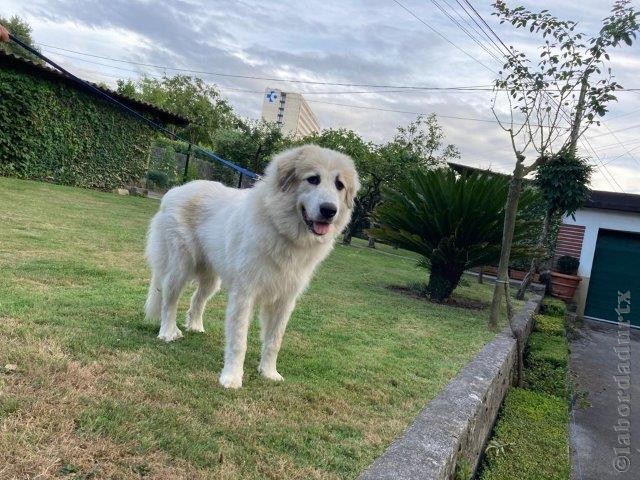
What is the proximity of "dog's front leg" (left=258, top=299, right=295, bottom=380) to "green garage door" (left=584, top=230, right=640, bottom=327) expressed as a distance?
13356 millimetres

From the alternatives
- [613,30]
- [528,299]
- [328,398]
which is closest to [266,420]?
[328,398]

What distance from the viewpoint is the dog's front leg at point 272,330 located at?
339 centimetres

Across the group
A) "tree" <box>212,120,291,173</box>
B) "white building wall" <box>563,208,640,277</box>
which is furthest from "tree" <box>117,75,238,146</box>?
"white building wall" <box>563,208,640,277</box>

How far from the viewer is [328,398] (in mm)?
3070

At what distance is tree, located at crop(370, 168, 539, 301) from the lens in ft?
25.8

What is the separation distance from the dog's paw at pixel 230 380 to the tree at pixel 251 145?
21901 millimetres

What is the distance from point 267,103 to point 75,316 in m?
83.1

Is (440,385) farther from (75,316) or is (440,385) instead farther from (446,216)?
(446,216)

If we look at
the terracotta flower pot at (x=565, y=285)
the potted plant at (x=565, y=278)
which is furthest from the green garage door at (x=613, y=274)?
the terracotta flower pot at (x=565, y=285)

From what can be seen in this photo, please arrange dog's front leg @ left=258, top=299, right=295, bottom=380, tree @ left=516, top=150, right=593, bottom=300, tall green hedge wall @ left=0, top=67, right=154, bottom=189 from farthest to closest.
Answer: tall green hedge wall @ left=0, top=67, right=154, bottom=189 < tree @ left=516, top=150, right=593, bottom=300 < dog's front leg @ left=258, top=299, right=295, bottom=380

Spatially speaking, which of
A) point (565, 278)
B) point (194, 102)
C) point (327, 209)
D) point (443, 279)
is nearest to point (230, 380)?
point (327, 209)

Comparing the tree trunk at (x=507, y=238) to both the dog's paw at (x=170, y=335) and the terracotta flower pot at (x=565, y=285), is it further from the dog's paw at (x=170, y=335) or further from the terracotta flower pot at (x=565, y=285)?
the terracotta flower pot at (x=565, y=285)

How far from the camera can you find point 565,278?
1373 cm

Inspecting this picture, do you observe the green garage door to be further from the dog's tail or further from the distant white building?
the distant white building
